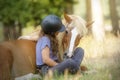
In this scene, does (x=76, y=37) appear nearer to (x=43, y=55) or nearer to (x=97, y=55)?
(x=43, y=55)

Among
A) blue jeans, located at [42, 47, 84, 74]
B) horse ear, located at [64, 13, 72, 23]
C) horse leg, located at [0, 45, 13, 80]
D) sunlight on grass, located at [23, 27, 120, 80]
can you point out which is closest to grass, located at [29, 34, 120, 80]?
sunlight on grass, located at [23, 27, 120, 80]

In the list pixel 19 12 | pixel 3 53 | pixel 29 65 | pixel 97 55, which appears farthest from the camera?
pixel 19 12

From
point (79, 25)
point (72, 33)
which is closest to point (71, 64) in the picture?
point (72, 33)

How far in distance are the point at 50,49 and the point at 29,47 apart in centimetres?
32

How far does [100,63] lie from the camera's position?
9398mm

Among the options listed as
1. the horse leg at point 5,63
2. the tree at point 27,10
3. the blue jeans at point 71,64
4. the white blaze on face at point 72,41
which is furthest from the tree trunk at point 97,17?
the horse leg at point 5,63

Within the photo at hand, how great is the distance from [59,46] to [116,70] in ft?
2.98

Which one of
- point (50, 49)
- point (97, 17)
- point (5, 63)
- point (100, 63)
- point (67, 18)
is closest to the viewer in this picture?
point (5, 63)

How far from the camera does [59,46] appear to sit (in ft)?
25.6

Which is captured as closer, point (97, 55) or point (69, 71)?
point (69, 71)

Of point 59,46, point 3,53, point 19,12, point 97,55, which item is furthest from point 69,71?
point 19,12

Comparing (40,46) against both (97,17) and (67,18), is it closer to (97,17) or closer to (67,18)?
(67,18)

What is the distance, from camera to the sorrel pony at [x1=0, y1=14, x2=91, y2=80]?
292 inches

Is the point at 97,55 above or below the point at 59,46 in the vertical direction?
below
